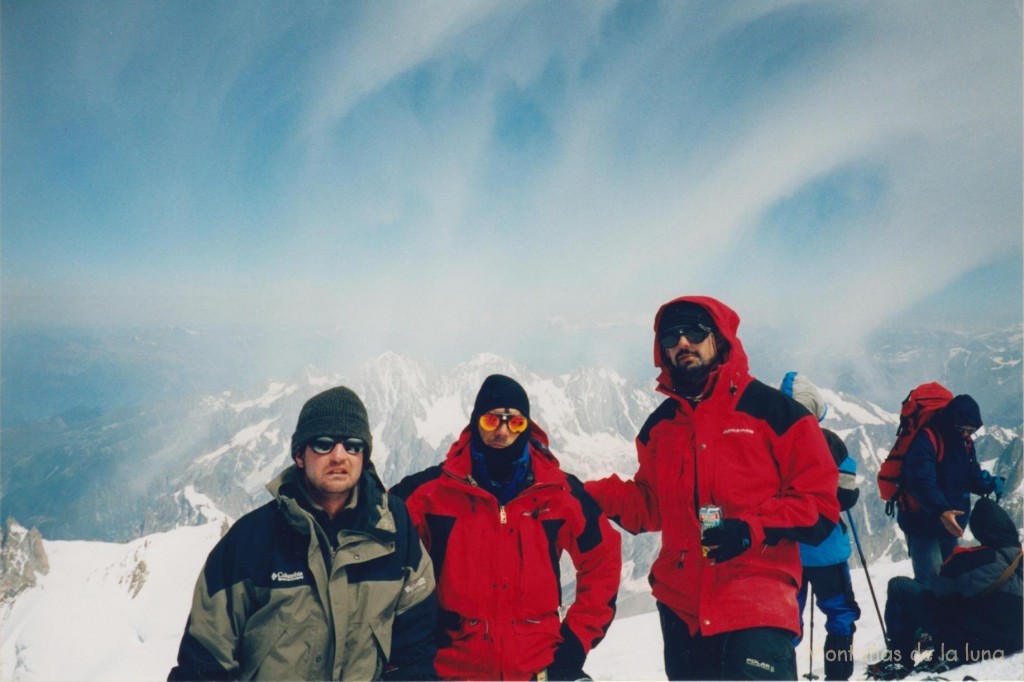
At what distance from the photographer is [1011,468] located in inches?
4048

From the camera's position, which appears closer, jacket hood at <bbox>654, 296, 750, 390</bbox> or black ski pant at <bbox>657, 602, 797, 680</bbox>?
black ski pant at <bbox>657, 602, 797, 680</bbox>

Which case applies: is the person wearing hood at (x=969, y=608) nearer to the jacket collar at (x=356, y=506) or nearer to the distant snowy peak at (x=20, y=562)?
the jacket collar at (x=356, y=506)

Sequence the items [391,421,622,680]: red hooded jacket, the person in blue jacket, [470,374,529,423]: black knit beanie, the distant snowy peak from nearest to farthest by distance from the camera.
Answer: [391,421,622,680]: red hooded jacket
[470,374,529,423]: black knit beanie
the person in blue jacket
the distant snowy peak

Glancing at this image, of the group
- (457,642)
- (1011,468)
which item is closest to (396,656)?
(457,642)

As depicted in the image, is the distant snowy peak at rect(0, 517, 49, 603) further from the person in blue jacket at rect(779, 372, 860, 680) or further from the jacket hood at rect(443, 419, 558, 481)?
the person in blue jacket at rect(779, 372, 860, 680)

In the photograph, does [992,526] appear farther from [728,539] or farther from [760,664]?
[728,539]

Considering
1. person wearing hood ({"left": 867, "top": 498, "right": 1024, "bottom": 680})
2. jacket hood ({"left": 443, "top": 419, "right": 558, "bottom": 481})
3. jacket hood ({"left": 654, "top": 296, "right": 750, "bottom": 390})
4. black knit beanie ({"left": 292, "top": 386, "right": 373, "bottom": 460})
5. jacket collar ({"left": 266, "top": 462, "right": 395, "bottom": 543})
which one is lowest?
person wearing hood ({"left": 867, "top": 498, "right": 1024, "bottom": 680})

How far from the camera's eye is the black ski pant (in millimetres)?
4543

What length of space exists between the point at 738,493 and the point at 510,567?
82.8 inches

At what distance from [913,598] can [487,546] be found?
6408 millimetres

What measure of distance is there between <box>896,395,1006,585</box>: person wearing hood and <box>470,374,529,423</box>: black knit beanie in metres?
6.56

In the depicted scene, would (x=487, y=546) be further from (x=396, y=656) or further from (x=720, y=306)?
(x=720, y=306)

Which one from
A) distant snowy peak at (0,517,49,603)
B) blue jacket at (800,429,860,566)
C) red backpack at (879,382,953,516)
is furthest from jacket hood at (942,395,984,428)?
distant snowy peak at (0,517,49,603)

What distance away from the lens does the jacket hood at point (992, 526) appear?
7242mm
